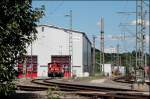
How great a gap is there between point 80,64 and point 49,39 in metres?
8.18

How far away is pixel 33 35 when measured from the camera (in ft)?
68.5

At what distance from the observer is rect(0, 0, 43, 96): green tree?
1919 centimetres

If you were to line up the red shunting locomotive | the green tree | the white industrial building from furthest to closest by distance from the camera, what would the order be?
the white industrial building, the red shunting locomotive, the green tree

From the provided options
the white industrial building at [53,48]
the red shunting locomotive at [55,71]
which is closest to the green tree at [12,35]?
the red shunting locomotive at [55,71]

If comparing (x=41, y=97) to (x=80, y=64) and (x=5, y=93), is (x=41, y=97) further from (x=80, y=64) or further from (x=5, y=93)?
(x=80, y=64)

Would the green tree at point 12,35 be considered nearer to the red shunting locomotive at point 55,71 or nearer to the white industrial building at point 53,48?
the red shunting locomotive at point 55,71

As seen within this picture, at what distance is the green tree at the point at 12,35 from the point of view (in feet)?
63.0

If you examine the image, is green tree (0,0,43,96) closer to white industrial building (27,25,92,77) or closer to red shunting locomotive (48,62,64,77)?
red shunting locomotive (48,62,64,77)

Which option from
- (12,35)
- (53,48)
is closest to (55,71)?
(53,48)

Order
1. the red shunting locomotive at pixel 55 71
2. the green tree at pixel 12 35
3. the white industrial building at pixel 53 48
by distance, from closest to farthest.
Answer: the green tree at pixel 12 35, the red shunting locomotive at pixel 55 71, the white industrial building at pixel 53 48

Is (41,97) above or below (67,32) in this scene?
below

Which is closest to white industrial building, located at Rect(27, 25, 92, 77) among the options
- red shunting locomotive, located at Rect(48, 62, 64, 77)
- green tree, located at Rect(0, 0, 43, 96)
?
red shunting locomotive, located at Rect(48, 62, 64, 77)

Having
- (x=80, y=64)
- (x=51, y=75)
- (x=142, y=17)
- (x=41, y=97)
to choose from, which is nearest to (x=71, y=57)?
(x=80, y=64)

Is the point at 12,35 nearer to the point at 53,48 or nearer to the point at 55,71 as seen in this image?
the point at 55,71
